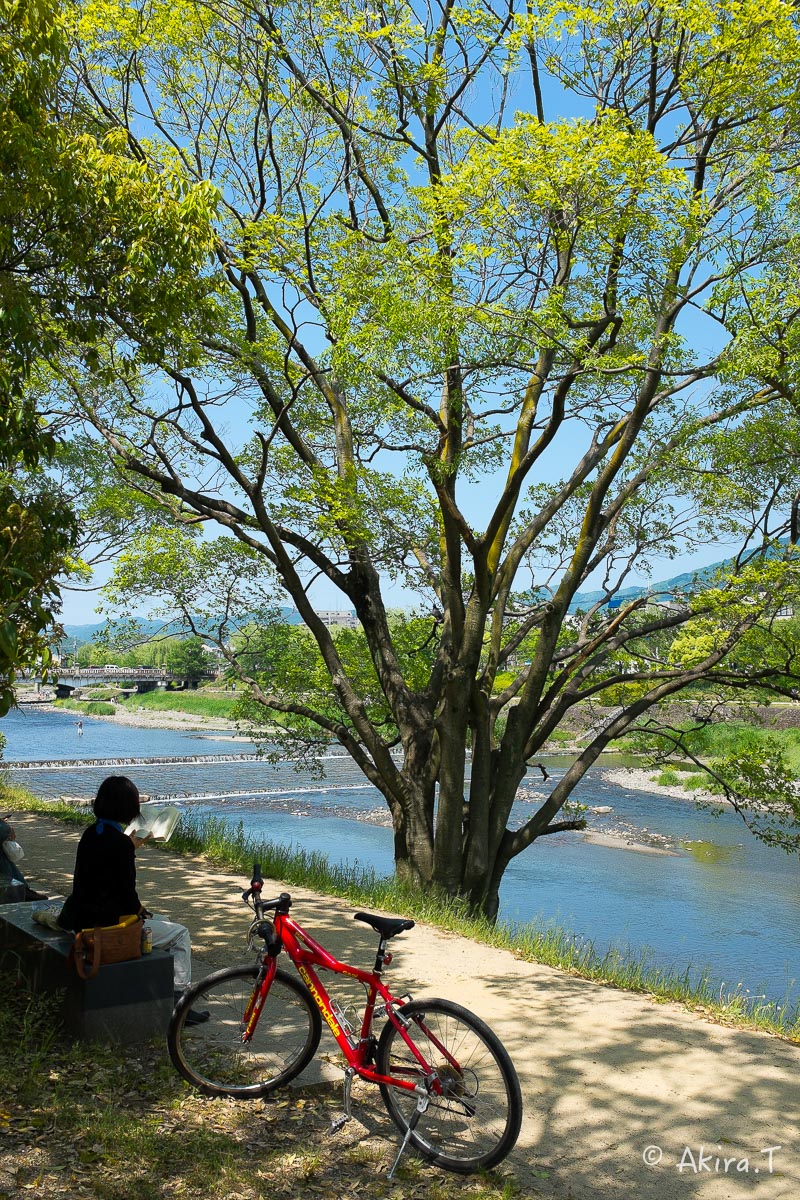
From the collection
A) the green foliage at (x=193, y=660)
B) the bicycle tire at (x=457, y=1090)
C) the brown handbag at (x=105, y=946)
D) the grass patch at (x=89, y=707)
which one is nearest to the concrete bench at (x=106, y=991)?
the brown handbag at (x=105, y=946)

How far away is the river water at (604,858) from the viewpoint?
14.9 meters

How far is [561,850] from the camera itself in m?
Result: 22.0

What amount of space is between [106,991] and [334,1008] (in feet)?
3.46

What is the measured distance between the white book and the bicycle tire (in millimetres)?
1208

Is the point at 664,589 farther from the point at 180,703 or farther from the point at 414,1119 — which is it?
the point at 180,703

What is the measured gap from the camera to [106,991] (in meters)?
4.17

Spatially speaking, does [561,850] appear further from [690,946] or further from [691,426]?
[691,426]

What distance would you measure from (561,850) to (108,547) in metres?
12.5

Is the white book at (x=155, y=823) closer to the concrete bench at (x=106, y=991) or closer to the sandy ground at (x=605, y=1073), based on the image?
the concrete bench at (x=106, y=991)

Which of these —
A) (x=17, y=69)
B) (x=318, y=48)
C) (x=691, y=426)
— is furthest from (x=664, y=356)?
(x=17, y=69)

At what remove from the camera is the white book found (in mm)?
4062

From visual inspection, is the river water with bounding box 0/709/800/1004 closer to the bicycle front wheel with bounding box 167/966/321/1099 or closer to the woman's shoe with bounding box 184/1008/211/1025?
the bicycle front wheel with bounding box 167/966/321/1099

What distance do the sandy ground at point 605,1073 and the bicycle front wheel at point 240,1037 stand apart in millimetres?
242

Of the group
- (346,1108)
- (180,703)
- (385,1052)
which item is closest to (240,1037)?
(346,1108)
